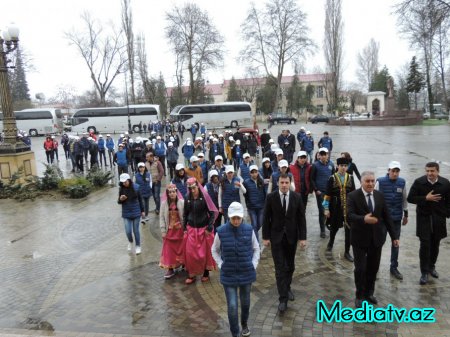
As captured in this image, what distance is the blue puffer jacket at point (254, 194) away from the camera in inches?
289

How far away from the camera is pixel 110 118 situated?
A: 148 ft

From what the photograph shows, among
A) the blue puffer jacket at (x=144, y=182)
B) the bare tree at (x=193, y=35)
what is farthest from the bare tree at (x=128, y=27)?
the blue puffer jacket at (x=144, y=182)

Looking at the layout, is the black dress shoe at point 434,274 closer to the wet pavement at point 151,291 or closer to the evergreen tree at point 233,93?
the wet pavement at point 151,291

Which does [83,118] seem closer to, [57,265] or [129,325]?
[57,265]

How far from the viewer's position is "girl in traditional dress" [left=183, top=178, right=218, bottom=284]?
19.8ft

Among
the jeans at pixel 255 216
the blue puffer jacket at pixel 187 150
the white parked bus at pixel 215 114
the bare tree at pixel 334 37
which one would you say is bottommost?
the jeans at pixel 255 216

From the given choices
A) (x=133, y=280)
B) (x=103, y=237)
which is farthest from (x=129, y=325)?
→ (x=103, y=237)

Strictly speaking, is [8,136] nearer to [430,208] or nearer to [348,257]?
[348,257]

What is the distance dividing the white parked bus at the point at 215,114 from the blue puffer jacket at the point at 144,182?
119ft

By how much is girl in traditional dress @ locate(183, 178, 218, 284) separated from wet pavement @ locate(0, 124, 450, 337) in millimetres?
259

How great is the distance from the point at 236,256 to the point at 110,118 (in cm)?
4324

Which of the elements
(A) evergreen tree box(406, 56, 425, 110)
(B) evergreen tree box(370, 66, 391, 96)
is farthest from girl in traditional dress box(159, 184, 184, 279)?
(B) evergreen tree box(370, 66, 391, 96)

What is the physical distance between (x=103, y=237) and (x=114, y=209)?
8.65 ft

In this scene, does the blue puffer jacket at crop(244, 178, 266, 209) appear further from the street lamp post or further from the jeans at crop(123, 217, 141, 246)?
the street lamp post
